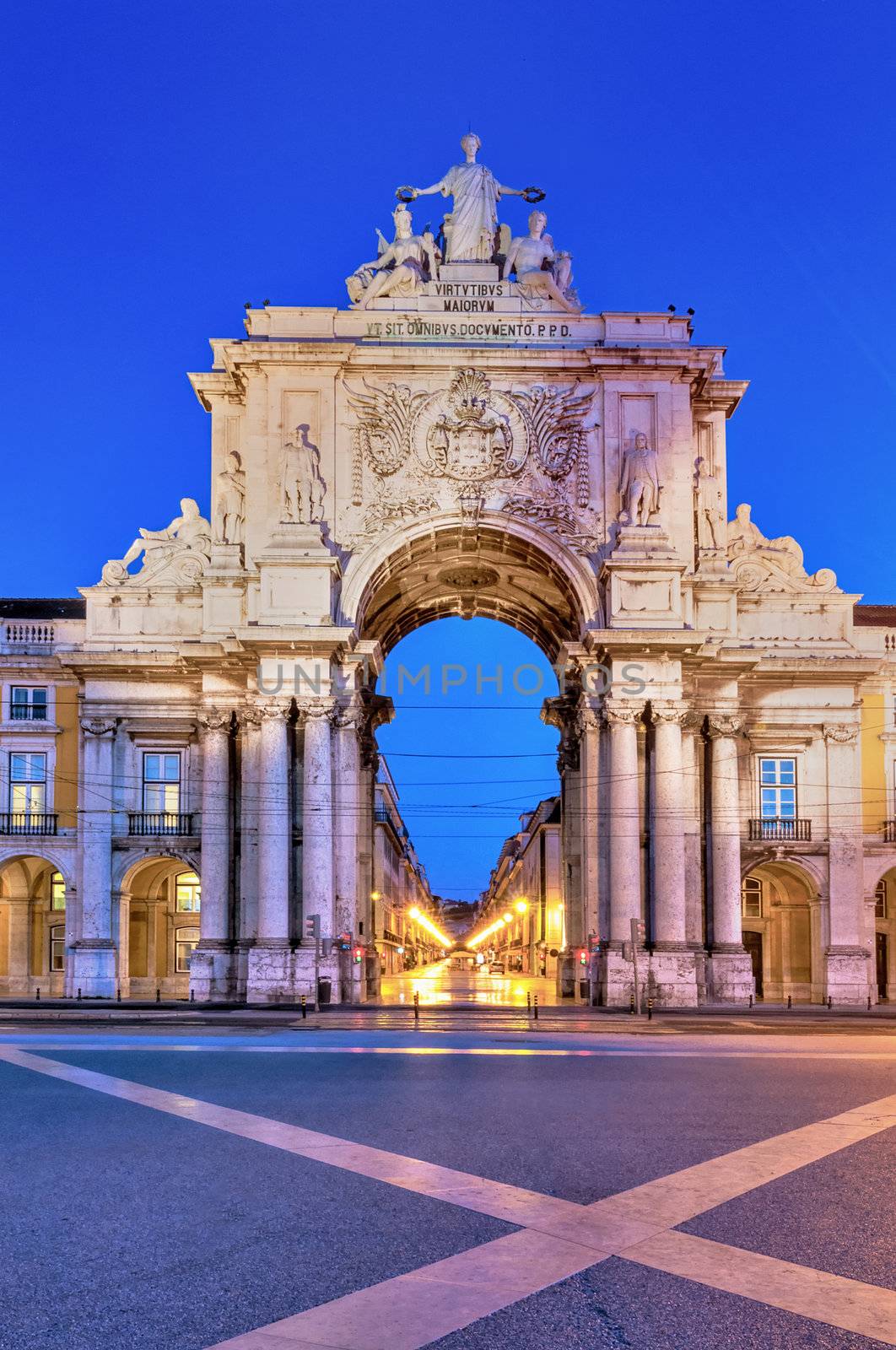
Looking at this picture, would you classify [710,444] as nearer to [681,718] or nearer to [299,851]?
[681,718]

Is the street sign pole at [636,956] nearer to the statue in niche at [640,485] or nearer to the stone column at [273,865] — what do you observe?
the stone column at [273,865]

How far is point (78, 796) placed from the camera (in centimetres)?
4922

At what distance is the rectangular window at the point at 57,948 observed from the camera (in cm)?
5191

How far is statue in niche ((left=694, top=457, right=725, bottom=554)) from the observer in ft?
160

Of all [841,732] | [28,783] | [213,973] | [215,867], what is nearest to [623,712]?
[841,732]

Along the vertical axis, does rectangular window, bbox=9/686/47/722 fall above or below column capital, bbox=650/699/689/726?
above

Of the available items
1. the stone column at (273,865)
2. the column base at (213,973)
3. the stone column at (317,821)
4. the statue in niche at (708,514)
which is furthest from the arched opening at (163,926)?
the statue in niche at (708,514)

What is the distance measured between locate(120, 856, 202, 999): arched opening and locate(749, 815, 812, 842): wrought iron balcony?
2146 centimetres

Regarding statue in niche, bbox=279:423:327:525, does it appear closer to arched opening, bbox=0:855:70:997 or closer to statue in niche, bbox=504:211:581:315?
statue in niche, bbox=504:211:581:315

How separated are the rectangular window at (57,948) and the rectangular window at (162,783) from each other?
7.24 m

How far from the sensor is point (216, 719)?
46.9 metres

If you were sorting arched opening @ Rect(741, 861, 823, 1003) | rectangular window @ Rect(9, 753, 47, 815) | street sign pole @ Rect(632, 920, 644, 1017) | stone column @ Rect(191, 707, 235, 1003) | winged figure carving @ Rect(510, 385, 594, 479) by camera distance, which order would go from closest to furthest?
street sign pole @ Rect(632, 920, 644, 1017) → stone column @ Rect(191, 707, 235, 1003) → winged figure carving @ Rect(510, 385, 594, 479) → rectangular window @ Rect(9, 753, 47, 815) → arched opening @ Rect(741, 861, 823, 1003)

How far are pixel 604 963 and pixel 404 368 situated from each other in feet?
71.9

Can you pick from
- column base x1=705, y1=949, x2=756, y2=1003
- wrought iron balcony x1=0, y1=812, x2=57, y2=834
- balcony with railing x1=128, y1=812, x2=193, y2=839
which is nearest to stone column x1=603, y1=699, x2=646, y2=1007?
column base x1=705, y1=949, x2=756, y2=1003
